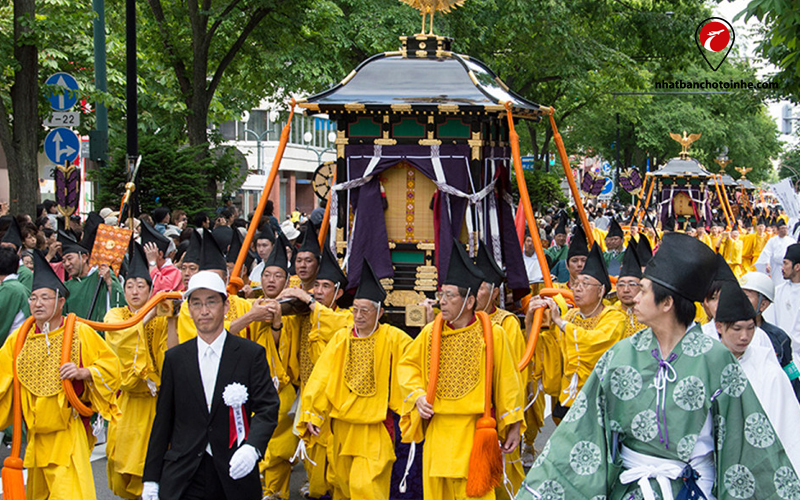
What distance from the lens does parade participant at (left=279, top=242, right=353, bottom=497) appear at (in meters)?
8.02

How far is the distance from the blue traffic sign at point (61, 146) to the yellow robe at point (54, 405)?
22.9 ft

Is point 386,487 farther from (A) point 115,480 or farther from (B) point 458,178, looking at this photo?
(B) point 458,178

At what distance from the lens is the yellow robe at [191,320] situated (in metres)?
7.62

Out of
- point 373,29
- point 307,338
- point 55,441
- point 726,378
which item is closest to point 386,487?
point 307,338

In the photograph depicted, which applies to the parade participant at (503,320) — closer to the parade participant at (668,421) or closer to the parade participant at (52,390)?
the parade participant at (52,390)

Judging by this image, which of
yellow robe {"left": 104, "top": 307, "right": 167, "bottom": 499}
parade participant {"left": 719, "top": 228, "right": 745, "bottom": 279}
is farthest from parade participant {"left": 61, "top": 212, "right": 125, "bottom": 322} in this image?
parade participant {"left": 719, "top": 228, "right": 745, "bottom": 279}

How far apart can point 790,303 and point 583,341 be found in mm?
3187

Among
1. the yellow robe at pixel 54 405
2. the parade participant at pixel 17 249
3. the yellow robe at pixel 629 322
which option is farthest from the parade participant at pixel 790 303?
the parade participant at pixel 17 249

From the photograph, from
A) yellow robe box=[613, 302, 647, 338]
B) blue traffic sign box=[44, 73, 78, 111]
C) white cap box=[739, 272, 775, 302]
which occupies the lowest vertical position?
yellow robe box=[613, 302, 647, 338]

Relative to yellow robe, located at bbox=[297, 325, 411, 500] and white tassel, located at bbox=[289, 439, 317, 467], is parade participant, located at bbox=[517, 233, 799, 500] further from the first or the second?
white tassel, located at bbox=[289, 439, 317, 467]

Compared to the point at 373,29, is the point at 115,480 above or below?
below

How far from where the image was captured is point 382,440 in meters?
7.22

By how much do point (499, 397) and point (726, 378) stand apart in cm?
274

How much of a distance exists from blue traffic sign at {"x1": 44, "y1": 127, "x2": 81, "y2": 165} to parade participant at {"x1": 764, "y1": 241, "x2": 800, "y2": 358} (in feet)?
28.5
